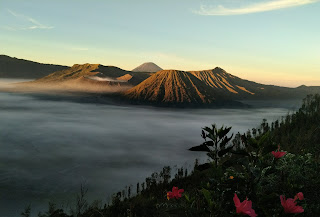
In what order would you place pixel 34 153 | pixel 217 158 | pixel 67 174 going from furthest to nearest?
pixel 34 153
pixel 67 174
pixel 217 158

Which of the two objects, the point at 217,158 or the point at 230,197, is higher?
the point at 217,158

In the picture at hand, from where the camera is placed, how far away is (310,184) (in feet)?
17.6

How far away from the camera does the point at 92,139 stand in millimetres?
140375

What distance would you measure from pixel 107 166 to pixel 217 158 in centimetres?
8184

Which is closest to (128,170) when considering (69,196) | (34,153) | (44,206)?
(69,196)

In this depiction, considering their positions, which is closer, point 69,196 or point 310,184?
point 310,184

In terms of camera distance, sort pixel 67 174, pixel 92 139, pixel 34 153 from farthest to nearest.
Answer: pixel 92 139 → pixel 34 153 → pixel 67 174

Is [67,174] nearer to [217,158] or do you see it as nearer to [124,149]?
[124,149]

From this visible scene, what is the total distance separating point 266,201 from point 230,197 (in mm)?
581

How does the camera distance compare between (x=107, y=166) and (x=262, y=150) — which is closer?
(x=262, y=150)

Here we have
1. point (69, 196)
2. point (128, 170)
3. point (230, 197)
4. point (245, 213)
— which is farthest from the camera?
point (128, 170)

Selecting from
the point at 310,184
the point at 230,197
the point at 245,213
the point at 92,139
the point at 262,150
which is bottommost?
the point at 92,139

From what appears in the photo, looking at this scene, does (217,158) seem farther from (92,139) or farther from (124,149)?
(92,139)

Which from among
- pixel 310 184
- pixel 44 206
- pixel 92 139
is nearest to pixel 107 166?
pixel 44 206
